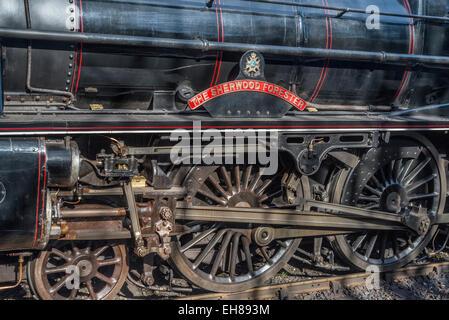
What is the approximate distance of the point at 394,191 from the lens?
4734mm

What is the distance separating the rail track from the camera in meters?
4.17

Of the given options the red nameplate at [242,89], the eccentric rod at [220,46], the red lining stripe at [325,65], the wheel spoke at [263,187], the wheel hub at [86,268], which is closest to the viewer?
the eccentric rod at [220,46]

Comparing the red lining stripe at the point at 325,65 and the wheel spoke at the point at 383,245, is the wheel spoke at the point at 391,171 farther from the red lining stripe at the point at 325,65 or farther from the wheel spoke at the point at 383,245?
the red lining stripe at the point at 325,65

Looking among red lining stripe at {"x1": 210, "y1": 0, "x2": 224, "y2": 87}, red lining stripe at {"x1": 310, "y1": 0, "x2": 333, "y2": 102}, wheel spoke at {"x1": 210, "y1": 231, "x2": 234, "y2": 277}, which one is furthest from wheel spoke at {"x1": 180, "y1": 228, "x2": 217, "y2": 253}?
red lining stripe at {"x1": 310, "y1": 0, "x2": 333, "y2": 102}

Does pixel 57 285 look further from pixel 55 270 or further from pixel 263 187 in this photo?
pixel 263 187

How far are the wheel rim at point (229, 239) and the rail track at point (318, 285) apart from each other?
0.25ft

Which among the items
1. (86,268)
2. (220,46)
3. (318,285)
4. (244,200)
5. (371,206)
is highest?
(220,46)

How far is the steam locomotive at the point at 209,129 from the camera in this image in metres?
3.17

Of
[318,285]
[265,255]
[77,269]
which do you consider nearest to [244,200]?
[265,255]

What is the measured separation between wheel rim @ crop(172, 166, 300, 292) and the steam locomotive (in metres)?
0.02

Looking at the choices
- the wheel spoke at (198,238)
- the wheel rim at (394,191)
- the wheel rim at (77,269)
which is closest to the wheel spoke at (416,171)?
the wheel rim at (394,191)

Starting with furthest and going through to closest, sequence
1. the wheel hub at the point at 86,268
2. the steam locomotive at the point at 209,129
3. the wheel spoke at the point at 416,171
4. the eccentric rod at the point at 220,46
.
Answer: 1. the wheel spoke at the point at 416,171
2. the wheel hub at the point at 86,268
3. the steam locomotive at the point at 209,129
4. the eccentric rod at the point at 220,46

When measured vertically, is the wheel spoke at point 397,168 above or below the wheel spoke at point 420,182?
above

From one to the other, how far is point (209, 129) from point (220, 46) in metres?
0.62
